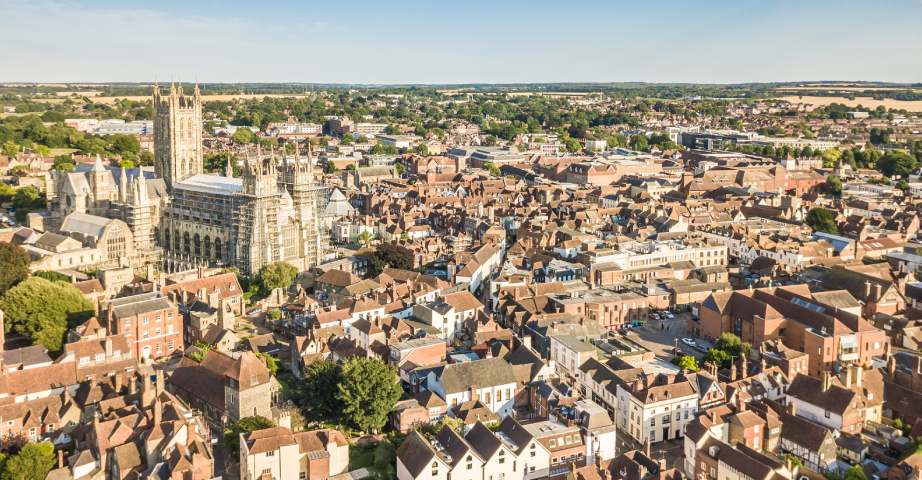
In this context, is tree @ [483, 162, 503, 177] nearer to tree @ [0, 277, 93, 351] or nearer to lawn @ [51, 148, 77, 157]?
lawn @ [51, 148, 77, 157]

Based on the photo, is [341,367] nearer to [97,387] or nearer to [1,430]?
[97,387]

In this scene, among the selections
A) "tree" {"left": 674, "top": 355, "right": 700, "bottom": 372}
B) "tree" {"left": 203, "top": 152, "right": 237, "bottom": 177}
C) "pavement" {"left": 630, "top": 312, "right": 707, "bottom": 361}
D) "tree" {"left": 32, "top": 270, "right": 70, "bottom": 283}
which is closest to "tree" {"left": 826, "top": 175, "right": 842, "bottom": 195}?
"pavement" {"left": 630, "top": 312, "right": 707, "bottom": 361}

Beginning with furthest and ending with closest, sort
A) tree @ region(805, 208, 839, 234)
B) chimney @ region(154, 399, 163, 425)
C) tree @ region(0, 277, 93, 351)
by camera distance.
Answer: tree @ region(805, 208, 839, 234) < tree @ region(0, 277, 93, 351) < chimney @ region(154, 399, 163, 425)

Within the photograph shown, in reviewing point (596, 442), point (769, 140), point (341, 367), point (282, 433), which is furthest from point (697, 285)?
point (769, 140)

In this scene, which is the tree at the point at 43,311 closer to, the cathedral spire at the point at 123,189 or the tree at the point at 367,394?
the tree at the point at 367,394

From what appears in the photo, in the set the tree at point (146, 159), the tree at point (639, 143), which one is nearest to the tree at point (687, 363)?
the tree at point (146, 159)

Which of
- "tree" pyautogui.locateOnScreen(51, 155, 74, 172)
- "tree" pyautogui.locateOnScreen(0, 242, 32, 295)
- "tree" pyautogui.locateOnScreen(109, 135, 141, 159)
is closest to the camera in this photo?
"tree" pyautogui.locateOnScreen(0, 242, 32, 295)
